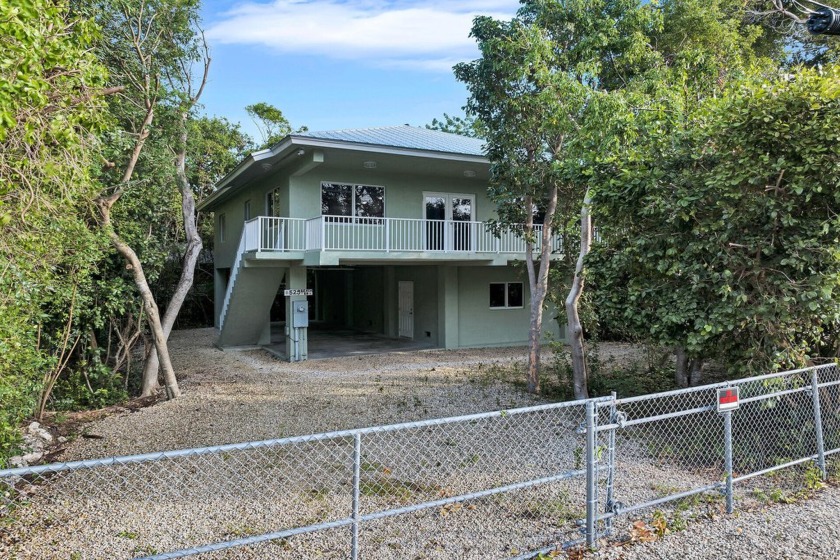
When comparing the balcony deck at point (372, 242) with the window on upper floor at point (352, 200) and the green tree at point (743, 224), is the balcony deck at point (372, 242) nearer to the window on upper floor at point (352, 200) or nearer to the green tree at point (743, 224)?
the window on upper floor at point (352, 200)

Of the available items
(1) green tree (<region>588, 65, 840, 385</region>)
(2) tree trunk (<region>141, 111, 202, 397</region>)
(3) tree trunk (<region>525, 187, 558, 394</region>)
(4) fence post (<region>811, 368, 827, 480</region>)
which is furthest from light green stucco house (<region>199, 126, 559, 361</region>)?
(4) fence post (<region>811, 368, 827, 480</region>)

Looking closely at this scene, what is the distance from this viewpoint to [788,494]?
15.5 feet

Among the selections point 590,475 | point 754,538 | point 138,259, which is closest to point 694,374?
point 754,538

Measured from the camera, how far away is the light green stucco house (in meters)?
12.9

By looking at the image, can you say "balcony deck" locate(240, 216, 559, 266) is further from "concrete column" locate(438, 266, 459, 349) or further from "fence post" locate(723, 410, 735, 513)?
"fence post" locate(723, 410, 735, 513)

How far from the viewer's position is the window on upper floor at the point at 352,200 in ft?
46.6

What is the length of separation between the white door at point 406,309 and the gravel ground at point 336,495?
837cm

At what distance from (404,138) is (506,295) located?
579cm

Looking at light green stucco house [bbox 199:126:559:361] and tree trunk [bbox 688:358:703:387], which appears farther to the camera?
light green stucco house [bbox 199:126:559:361]

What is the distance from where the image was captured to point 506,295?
16672 millimetres

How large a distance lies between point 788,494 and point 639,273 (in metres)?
2.86

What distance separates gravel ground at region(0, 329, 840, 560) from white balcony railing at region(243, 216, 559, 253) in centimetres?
490

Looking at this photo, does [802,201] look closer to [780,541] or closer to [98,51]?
[780,541]

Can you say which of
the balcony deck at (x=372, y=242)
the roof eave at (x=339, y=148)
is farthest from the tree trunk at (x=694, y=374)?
the roof eave at (x=339, y=148)
